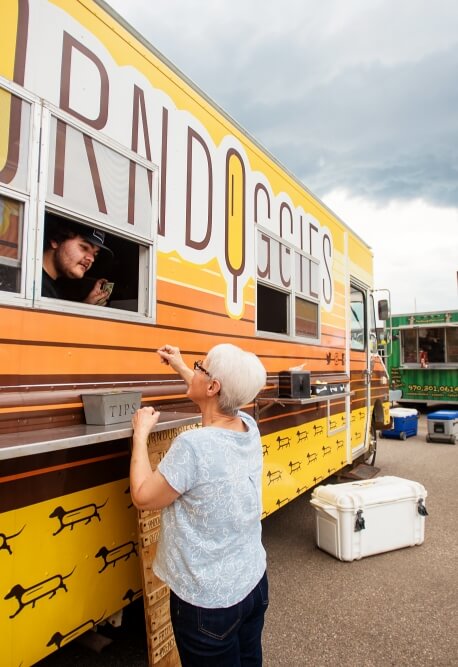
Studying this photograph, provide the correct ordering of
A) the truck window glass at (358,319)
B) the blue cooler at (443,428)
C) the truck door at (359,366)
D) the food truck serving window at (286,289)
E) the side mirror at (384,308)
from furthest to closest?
the blue cooler at (443,428) < the side mirror at (384,308) < the truck window glass at (358,319) < the truck door at (359,366) < the food truck serving window at (286,289)

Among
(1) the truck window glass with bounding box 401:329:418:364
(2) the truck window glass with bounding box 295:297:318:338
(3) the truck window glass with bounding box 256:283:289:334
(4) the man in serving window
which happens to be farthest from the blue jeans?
(1) the truck window glass with bounding box 401:329:418:364

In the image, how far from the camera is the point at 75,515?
5.92 ft

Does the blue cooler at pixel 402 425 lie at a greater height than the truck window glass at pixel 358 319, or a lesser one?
lesser

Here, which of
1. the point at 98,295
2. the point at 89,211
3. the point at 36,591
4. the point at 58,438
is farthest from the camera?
the point at 98,295

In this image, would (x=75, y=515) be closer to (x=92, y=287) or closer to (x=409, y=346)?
(x=92, y=287)

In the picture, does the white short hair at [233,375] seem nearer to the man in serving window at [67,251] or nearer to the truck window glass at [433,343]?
the man in serving window at [67,251]

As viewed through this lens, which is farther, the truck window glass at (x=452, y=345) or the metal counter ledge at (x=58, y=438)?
the truck window glass at (x=452, y=345)

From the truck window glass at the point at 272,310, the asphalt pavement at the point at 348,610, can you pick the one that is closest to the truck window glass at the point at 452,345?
the asphalt pavement at the point at 348,610

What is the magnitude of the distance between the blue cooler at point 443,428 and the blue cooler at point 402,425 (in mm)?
443

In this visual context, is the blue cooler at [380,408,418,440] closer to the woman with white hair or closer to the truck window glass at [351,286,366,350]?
the truck window glass at [351,286,366,350]

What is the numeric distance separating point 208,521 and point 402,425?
861 centimetres

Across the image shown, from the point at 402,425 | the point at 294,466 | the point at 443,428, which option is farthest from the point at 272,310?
the point at 402,425

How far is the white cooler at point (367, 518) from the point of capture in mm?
3541

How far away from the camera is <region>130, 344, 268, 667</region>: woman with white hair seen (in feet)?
4.61
